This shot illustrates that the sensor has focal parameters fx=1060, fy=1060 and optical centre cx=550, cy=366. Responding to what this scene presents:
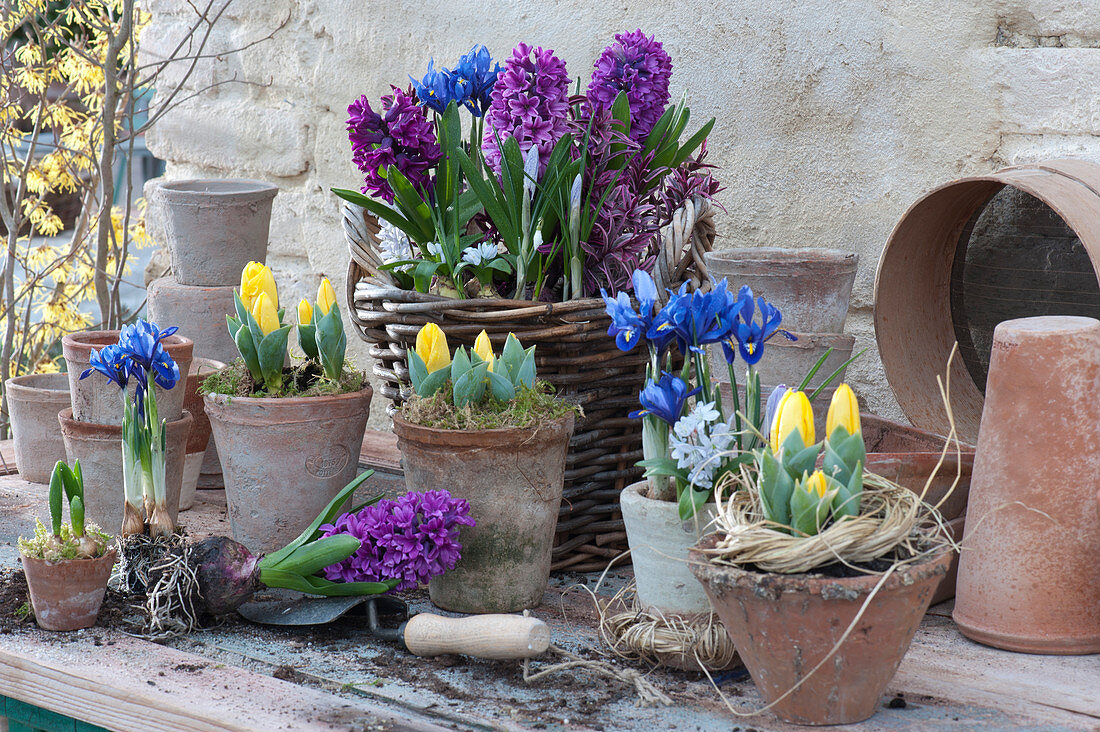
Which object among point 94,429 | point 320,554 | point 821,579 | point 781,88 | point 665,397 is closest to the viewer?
point 821,579

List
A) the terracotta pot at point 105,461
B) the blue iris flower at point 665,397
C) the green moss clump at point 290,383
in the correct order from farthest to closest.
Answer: the terracotta pot at point 105,461 < the green moss clump at point 290,383 < the blue iris flower at point 665,397

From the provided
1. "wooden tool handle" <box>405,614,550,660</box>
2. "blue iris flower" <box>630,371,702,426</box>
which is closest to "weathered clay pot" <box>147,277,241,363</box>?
"wooden tool handle" <box>405,614,550,660</box>

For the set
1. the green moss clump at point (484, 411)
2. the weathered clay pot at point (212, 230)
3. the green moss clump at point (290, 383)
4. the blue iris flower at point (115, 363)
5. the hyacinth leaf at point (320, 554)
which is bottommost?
the hyacinth leaf at point (320, 554)

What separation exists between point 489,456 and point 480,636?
174 mm

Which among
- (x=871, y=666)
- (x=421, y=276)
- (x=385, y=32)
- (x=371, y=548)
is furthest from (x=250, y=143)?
(x=871, y=666)

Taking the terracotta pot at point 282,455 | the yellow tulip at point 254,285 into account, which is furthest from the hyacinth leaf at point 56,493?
the yellow tulip at point 254,285

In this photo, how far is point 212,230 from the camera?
1.59 meters

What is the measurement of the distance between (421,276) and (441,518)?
282mm

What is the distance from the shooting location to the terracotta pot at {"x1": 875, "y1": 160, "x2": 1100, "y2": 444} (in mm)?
1247

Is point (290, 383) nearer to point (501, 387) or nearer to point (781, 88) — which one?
point (501, 387)

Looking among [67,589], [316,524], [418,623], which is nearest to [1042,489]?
[418,623]

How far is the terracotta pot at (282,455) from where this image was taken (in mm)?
1108

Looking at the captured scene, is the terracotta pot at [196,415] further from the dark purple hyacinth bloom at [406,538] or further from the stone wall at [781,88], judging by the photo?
the stone wall at [781,88]

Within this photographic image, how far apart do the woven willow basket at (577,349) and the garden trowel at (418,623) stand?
23 centimetres
